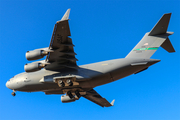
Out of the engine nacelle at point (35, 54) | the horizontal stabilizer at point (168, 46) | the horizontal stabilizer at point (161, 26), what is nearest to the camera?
the engine nacelle at point (35, 54)

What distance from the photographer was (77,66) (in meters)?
11.4

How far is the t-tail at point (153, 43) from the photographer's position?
10992 mm

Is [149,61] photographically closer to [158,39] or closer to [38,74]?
[158,39]

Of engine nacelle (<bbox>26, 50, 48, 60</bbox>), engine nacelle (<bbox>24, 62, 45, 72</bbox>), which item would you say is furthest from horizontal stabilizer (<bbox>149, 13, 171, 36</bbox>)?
engine nacelle (<bbox>24, 62, 45, 72</bbox>)

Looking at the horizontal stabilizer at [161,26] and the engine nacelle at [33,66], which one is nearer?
the horizontal stabilizer at [161,26]

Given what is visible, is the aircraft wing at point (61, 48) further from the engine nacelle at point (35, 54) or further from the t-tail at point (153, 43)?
the t-tail at point (153, 43)

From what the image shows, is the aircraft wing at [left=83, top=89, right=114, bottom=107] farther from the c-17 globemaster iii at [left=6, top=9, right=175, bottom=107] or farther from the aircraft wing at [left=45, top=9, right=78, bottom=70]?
the aircraft wing at [left=45, top=9, right=78, bottom=70]

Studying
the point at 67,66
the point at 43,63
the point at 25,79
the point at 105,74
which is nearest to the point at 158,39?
the point at 105,74

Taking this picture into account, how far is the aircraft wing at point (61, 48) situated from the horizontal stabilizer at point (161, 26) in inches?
157

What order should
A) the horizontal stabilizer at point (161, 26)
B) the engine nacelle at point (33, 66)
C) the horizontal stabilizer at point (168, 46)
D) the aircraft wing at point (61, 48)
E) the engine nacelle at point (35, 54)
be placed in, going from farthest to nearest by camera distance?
the horizontal stabilizer at point (168, 46) → the engine nacelle at point (33, 66) → the horizontal stabilizer at point (161, 26) → the engine nacelle at point (35, 54) → the aircraft wing at point (61, 48)

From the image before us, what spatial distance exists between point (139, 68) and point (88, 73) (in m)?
2.35

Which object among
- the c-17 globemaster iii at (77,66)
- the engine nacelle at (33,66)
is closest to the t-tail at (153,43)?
the c-17 globemaster iii at (77,66)

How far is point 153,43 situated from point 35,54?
5439 millimetres

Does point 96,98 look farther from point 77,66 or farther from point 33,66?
point 33,66
